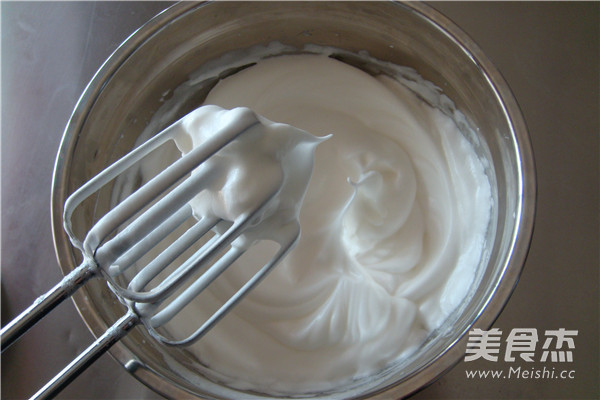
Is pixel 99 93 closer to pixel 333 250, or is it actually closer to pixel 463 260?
pixel 333 250

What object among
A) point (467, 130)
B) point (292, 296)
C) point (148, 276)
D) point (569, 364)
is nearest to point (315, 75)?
point (467, 130)

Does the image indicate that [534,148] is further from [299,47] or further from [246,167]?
[246,167]

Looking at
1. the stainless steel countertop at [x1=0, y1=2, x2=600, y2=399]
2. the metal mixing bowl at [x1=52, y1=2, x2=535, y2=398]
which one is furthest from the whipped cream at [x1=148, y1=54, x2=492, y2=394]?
the stainless steel countertop at [x1=0, y1=2, x2=600, y2=399]

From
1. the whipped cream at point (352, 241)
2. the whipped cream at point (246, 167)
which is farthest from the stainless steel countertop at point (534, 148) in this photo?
the whipped cream at point (246, 167)

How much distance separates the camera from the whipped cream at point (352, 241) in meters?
0.74

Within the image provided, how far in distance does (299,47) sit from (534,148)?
47cm

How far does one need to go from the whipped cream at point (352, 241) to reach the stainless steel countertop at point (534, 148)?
0.15 m

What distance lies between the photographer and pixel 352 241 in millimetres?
838

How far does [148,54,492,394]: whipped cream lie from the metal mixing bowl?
0.12 feet

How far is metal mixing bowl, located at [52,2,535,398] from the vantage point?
613 millimetres

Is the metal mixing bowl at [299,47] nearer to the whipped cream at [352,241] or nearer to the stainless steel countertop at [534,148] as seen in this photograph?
the whipped cream at [352,241]

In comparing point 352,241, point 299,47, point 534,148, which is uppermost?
point 299,47

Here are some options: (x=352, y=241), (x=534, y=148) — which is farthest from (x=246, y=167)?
(x=534, y=148)

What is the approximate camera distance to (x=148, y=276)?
529 mm
